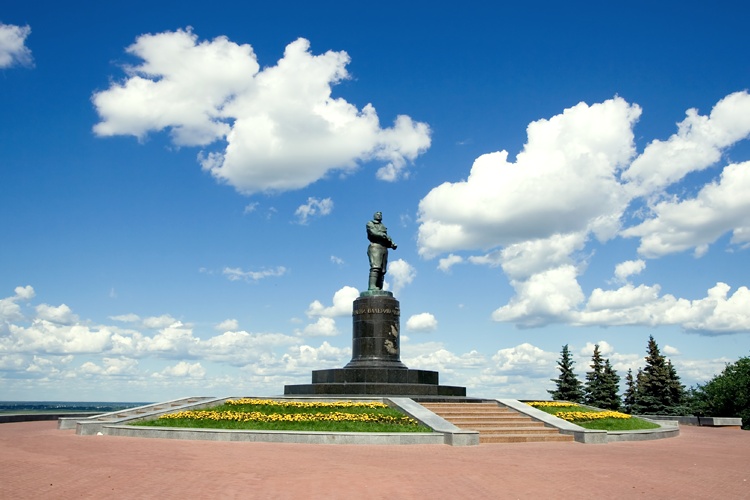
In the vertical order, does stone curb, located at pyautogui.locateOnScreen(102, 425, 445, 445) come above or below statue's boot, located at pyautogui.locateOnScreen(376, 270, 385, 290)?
below

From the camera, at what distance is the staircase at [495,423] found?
49.4 ft

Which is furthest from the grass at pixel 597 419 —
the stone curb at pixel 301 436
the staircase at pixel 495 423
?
the stone curb at pixel 301 436

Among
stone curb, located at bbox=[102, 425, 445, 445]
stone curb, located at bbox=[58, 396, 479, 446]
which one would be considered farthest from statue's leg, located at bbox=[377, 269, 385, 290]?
stone curb, located at bbox=[102, 425, 445, 445]

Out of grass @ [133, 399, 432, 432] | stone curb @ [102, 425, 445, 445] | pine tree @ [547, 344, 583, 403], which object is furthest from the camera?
pine tree @ [547, 344, 583, 403]

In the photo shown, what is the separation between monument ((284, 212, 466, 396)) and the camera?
2028 cm

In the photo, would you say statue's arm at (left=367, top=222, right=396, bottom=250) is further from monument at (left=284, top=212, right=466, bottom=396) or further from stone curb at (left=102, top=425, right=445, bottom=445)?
stone curb at (left=102, top=425, right=445, bottom=445)

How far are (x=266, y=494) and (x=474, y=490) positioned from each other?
2.75 m

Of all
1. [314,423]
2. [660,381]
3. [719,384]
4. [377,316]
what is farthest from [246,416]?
[660,381]

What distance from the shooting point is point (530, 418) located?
57.0 ft

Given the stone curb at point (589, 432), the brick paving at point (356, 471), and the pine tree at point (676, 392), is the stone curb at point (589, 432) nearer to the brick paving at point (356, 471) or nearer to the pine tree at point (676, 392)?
the brick paving at point (356, 471)

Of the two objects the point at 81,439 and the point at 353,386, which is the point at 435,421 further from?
the point at 81,439

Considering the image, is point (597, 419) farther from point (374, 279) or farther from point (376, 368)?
point (374, 279)

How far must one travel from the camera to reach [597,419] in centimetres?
1820

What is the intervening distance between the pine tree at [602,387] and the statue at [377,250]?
65.6 ft
